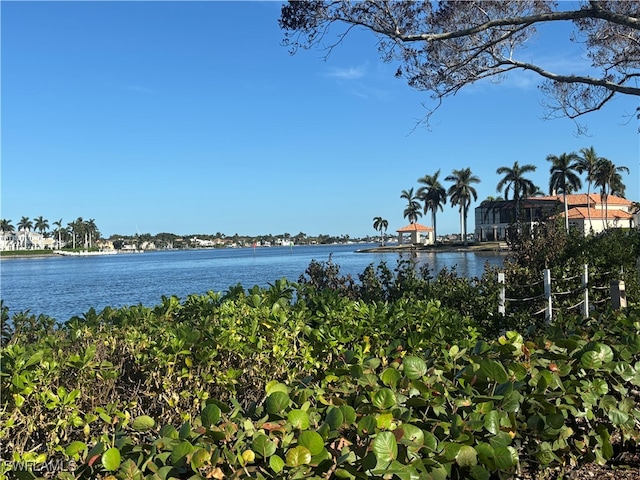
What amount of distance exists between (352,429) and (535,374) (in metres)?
0.91

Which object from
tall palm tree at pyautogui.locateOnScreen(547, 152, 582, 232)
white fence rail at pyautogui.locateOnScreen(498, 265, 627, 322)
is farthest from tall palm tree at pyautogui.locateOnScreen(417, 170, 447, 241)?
white fence rail at pyautogui.locateOnScreen(498, 265, 627, 322)

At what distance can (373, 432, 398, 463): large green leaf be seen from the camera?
1599 mm

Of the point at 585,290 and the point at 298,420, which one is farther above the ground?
the point at 298,420

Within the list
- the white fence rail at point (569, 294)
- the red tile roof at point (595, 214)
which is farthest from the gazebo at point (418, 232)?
the white fence rail at point (569, 294)

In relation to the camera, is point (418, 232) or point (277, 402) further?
point (418, 232)

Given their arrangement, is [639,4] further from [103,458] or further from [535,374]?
[103,458]

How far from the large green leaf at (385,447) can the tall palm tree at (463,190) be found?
A: 86.3 m

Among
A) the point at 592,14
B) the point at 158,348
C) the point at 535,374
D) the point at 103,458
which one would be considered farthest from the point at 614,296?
the point at 103,458

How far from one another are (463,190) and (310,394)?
285 ft

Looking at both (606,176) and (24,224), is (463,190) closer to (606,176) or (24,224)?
(606,176)

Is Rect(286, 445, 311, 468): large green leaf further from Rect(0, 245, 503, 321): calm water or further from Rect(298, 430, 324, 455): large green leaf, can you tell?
Rect(0, 245, 503, 321): calm water

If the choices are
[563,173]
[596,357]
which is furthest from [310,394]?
[563,173]

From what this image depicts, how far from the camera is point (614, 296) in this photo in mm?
6516

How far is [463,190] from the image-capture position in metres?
85.8
